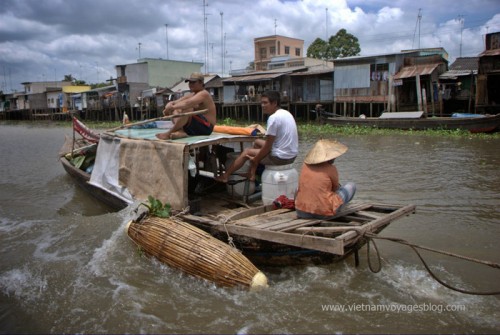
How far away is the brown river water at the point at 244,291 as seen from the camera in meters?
3.59

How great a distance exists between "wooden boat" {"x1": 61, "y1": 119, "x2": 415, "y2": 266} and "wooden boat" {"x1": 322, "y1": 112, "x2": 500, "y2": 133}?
1458 cm

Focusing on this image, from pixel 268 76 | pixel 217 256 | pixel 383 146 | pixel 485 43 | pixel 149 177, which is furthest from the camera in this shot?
pixel 268 76

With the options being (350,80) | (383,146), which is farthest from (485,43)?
(383,146)

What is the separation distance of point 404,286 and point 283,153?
1.97m

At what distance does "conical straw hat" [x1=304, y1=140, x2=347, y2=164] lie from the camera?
394cm

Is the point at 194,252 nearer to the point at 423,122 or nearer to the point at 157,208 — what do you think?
the point at 157,208

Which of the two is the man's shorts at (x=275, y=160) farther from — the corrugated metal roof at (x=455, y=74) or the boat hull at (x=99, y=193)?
the corrugated metal roof at (x=455, y=74)

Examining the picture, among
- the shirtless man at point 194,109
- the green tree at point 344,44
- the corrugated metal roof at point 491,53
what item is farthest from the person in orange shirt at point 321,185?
the green tree at point 344,44

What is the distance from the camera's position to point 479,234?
227 inches

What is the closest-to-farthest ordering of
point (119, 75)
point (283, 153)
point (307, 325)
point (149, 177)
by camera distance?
point (307, 325) < point (283, 153) < point (149, 177) < point (119, 75)

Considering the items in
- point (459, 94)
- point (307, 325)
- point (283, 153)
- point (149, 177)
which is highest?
point (459, 94)

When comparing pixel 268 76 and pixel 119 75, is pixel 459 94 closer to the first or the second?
pixel 268 76

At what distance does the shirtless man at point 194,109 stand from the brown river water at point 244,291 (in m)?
1.43

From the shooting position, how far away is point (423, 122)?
18703 millimetres
